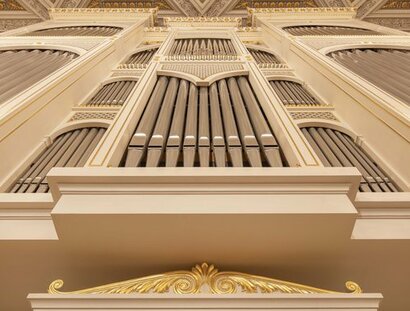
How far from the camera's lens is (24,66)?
477cm

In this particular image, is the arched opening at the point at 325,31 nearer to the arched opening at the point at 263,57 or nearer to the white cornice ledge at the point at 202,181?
the arched opening at the point at 263,57

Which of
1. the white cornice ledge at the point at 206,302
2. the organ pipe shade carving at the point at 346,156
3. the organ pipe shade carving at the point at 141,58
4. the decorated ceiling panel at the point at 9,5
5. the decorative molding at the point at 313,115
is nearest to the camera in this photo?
the white cornice ledge at the point at 206,302

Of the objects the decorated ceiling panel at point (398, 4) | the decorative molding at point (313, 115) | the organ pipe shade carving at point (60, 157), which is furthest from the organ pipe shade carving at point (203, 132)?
the decorated ceiling panel at point (398, 4)

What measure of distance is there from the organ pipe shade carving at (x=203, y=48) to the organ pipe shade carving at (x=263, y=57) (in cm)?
52

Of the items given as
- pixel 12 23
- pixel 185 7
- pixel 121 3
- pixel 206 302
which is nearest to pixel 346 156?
pixel 206 302

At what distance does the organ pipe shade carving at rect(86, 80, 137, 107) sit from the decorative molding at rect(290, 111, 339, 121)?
6.61ft

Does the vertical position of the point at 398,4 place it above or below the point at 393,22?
above

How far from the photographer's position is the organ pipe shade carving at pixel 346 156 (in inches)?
109

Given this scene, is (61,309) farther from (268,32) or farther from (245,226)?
(268,32)

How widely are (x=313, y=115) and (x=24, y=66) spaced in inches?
144

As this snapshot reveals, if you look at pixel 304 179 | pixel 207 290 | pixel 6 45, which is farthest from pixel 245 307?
pixel 6 45

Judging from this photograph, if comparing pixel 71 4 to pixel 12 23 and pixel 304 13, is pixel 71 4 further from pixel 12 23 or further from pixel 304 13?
pixel 304 13

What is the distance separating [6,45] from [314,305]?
611 centimetres

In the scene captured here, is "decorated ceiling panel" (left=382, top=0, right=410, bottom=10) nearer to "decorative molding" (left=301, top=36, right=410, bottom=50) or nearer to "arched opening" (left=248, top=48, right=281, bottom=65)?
"decorative molding" (left=301, top=36, right=410, bottom=50)
